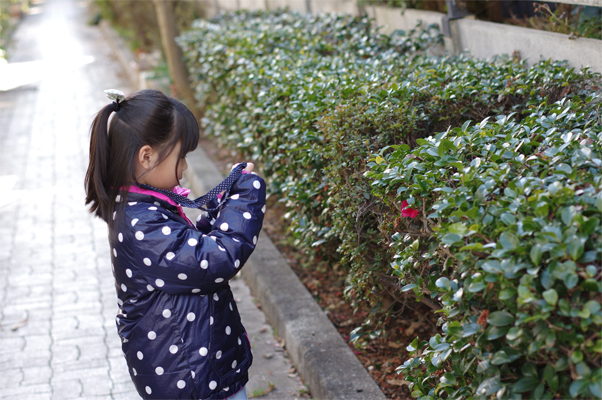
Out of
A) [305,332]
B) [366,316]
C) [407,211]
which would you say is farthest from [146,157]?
[366,316]

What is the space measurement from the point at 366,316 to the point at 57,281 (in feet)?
8.88

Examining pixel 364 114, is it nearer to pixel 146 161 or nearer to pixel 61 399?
pixel 146 161

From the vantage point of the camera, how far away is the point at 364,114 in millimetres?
2680

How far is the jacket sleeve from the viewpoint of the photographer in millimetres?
1906

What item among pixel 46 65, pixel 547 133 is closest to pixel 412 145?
pixel 547 133

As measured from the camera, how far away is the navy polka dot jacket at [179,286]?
1.92 metres

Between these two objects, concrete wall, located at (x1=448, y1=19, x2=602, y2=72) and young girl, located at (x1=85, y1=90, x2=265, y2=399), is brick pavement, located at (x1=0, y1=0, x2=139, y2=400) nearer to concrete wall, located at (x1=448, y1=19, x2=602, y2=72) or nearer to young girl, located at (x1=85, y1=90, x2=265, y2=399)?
young girl, located at (x1=85, y1=90, x2=265, y2=399)

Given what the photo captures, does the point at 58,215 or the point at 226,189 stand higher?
the point at 226,189

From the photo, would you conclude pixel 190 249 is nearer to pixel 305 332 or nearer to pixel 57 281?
pixel 305 332

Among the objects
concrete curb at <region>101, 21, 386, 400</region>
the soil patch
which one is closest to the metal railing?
the soil patch

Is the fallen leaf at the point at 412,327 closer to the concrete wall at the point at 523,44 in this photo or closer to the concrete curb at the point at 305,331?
the concrete curb at the point at 305,331

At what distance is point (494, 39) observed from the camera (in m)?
4.22

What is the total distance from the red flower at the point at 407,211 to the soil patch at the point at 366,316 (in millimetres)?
708

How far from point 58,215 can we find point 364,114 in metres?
4.54
